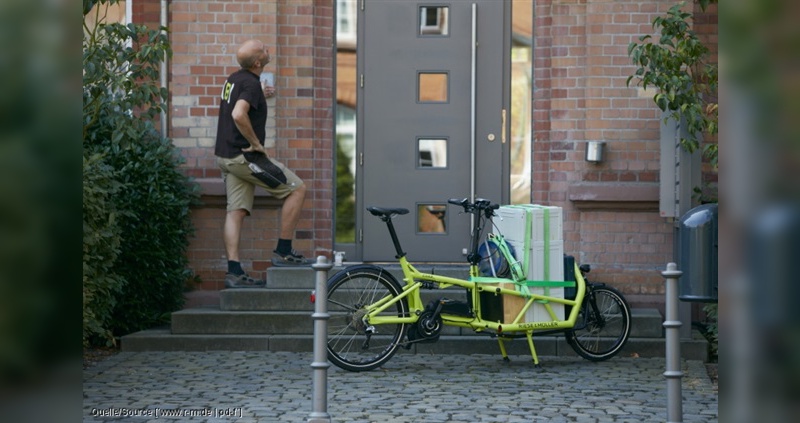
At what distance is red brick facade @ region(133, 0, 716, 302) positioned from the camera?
A: 1009 cm

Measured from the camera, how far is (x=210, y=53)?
10.3 m

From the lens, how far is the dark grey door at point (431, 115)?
1051 centimetres

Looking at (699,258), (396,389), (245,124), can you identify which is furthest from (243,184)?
(699,258)

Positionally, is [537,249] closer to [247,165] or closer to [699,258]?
[699,258]

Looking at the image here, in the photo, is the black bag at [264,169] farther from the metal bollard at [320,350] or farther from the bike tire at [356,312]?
the metal bollard at [320,350]

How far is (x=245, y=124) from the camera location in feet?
31.1

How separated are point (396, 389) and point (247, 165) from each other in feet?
9.87

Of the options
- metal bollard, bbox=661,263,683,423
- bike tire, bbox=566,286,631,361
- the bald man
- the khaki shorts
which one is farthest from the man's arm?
metal bollard, bbox=661,263,683,423

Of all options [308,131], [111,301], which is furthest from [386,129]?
[111,301]

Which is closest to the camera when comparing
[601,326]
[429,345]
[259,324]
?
[601,326]

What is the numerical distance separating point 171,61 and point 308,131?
143 cm

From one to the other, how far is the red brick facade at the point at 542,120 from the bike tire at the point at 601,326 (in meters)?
1.17
